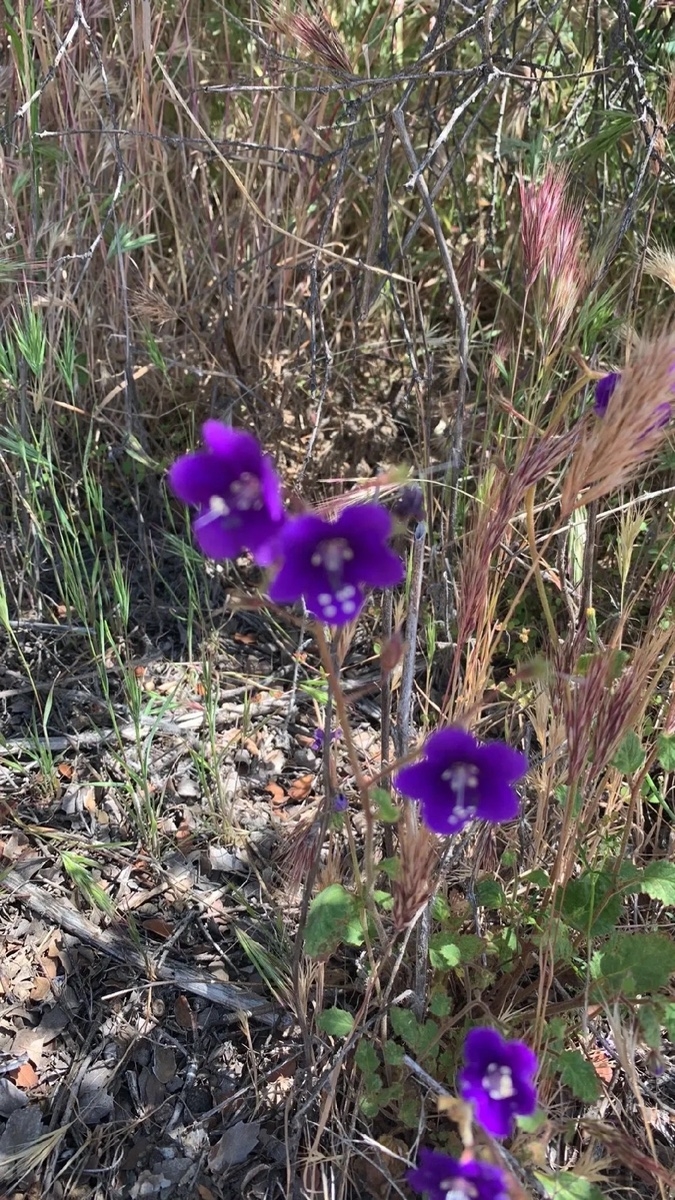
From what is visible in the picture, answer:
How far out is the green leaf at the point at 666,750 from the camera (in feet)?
3.64

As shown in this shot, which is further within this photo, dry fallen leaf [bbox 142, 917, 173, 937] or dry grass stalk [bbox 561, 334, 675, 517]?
dry fallen leaf [bbox 142, 917, 173, 937]

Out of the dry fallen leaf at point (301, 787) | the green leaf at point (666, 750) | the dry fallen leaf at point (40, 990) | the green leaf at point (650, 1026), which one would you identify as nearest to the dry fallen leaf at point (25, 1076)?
the dry fallen leaf at point (40, 990)

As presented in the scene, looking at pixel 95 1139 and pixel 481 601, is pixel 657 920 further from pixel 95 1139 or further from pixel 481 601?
pixel 95 1139

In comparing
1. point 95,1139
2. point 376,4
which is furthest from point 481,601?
point 376,4

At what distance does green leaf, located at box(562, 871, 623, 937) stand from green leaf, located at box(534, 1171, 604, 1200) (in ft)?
0.85

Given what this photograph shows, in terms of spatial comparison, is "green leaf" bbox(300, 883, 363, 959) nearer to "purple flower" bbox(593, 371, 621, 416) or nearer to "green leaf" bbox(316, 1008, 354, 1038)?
"green leaf" bbox(316, 1008, 354, 1038)

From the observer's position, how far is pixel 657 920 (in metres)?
1.43

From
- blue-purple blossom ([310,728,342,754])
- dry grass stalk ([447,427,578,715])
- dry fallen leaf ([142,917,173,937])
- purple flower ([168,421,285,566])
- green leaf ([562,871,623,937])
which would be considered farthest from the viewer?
blue-purple blossom ([310,728,342,754])

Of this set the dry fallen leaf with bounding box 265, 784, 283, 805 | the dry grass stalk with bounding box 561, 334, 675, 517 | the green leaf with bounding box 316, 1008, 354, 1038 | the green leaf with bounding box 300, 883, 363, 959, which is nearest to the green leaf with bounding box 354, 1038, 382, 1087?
the green leaf with bounding box 316, 1008, 354, 1038

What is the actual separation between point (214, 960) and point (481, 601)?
758 millimetres

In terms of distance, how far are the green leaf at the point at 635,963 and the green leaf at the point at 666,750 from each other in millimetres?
206

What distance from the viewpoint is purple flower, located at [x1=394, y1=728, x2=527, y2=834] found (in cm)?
87

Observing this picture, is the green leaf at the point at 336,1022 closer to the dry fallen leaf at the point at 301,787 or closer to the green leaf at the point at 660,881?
the green leaf at the point at 660,881

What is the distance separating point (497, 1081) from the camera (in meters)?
0.88
